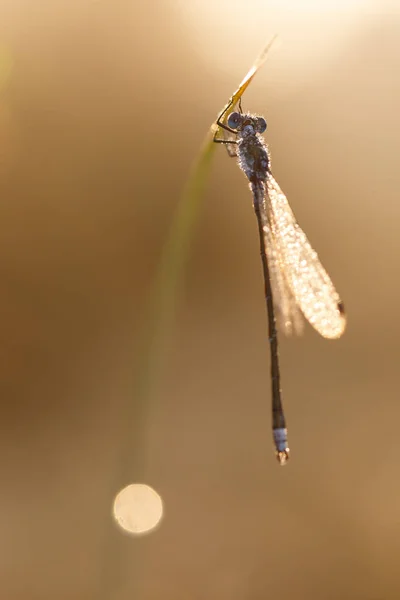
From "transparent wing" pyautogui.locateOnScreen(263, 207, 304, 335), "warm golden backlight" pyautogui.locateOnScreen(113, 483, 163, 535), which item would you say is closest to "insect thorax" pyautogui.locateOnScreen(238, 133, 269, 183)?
"transparent wing" pyautogui.locateOnScreen(263, 207, 304, 335)

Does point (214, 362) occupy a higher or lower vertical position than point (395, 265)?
lower

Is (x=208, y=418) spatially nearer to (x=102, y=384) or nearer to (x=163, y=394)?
(x=163, y=394)

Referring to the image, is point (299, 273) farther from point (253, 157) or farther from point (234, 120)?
point (234, 120)

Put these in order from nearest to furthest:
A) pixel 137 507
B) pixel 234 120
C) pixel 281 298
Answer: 1. pixel 281 298
2. pixel 234 120
3. pixel 137 507

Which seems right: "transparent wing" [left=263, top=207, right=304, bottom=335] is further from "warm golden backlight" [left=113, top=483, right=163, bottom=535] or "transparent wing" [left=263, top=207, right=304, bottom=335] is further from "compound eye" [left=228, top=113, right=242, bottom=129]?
"warm golden backlight" [left=113, top=483, right=163, bottom=535]

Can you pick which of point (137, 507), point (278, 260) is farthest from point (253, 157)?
point (137, 507)

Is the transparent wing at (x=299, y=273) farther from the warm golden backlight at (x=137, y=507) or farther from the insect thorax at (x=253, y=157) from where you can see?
the warm golden backlight at (x=137, y=507)

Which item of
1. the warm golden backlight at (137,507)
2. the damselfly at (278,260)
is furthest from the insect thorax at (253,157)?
the warm golden backlight at (137,507)

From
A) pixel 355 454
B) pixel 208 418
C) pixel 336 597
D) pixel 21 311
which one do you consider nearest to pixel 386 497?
pixel 355 454
